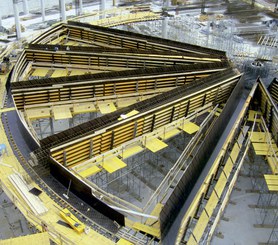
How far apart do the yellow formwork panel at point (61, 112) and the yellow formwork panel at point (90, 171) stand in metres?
8.02

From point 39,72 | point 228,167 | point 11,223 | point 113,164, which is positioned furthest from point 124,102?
point 11,223

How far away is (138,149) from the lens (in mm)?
26828

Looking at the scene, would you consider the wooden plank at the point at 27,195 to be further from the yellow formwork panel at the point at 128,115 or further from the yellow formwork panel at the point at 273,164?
the yellow formwork panel at the point at 273,164

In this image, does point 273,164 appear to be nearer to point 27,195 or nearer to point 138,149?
point 138,149

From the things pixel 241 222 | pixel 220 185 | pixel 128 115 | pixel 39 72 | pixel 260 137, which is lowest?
pixel 241 222

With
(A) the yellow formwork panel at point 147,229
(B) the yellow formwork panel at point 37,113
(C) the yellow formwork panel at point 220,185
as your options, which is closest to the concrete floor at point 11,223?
(B) the yellow formwork panel at point 37,113

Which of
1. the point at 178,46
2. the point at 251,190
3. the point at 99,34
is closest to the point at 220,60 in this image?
the point at 178,46

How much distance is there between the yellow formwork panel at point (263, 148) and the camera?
92.2 ft

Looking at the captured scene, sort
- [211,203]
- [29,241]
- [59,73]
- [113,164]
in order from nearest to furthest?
[29,241] < [211,203] < [113,164] < [59,73]

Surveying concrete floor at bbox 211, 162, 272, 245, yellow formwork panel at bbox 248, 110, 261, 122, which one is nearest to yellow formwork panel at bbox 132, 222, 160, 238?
concrete floor at bbox 211, 162, 272, 245

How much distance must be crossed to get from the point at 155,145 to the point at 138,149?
A: 145cm

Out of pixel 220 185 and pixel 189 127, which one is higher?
pixel 189 127

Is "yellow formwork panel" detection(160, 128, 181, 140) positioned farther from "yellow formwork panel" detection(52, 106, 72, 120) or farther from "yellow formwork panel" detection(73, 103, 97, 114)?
"yellow formwork panel" detection(52, 106, 72, 120)

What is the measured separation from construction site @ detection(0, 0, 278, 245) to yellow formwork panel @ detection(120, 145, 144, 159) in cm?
12
